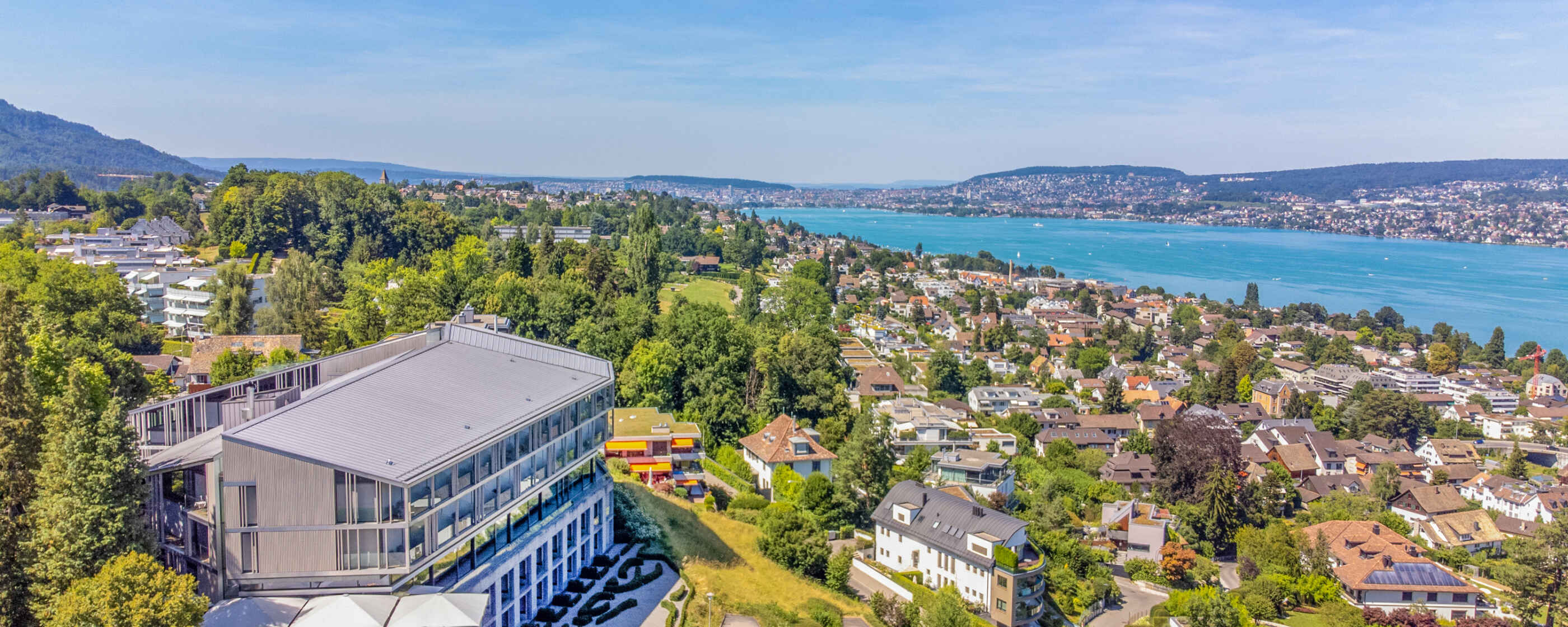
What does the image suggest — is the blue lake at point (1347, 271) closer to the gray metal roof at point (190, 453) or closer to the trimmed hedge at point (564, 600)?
the trimmed hedge at point (564, 600)

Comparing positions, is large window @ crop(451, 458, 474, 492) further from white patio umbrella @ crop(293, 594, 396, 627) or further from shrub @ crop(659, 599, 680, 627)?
shrub @ crop(659, 599, 680, 627)

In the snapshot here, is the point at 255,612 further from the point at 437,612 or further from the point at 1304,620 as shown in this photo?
the point at 1304,620

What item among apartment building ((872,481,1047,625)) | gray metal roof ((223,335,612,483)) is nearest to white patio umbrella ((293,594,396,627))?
gray metal roof ((223,335,612,483))

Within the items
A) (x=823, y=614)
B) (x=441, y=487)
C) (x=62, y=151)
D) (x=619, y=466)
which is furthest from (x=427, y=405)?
(x=62, y=151)

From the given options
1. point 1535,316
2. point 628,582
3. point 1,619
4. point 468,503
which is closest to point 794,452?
point 628,582

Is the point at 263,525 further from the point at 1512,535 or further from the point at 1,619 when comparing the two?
the point at 1512,535

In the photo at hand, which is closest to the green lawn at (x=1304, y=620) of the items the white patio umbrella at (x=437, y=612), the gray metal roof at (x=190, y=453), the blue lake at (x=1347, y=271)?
the white patio umbrella at (x=437, y=612)
